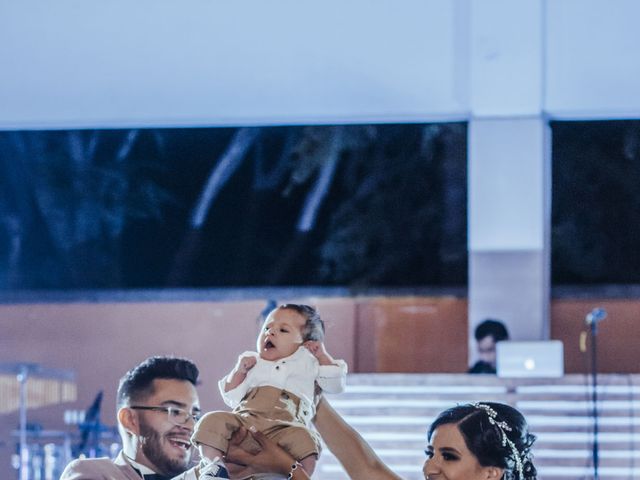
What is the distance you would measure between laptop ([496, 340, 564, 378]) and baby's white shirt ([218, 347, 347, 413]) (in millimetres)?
2578

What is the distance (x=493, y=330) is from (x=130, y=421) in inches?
139

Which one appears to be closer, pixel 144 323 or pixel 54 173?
pixel 144 323

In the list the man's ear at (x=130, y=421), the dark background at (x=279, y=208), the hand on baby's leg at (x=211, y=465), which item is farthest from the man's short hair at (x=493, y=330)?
the hand on baby's leg at (x=211, y=465)

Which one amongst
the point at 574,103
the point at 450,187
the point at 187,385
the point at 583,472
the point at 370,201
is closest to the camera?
the point at 187,385

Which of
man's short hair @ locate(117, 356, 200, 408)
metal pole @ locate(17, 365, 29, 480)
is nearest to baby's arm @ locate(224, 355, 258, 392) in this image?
man's short hair @ locate(117, 356, 200, 408)

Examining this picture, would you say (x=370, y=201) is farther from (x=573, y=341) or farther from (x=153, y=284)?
(x=573, y=341)

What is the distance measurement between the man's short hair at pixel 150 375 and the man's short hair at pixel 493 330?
11.1 ft

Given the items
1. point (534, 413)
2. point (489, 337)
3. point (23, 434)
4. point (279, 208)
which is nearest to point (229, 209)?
point (279, 208)

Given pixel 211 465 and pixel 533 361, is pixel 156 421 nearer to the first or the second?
pixel 211 465

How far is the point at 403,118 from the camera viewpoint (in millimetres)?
6879

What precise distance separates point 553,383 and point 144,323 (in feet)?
13.3

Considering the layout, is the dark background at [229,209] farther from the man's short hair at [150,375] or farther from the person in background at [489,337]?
the man's short hair at [150,375]

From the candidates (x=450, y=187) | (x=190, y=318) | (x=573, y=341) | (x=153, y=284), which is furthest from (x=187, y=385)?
(x=153, y=284)

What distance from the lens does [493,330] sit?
659 cm
